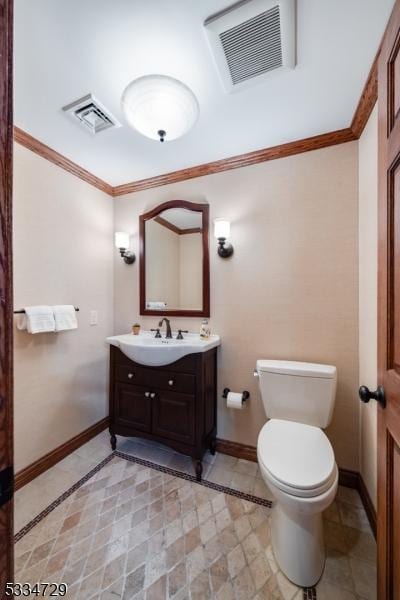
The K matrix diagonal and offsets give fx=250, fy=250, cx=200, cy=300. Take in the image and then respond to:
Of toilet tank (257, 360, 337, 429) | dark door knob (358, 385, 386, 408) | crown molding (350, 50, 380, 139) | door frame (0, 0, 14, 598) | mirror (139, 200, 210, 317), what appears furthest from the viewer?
mirror (139, 200, 210, 317)

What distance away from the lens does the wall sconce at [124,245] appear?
7.47 feet

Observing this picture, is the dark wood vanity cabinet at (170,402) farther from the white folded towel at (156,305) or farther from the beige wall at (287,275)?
the white folded towel at (156,305)

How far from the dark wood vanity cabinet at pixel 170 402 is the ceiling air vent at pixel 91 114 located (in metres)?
1.54

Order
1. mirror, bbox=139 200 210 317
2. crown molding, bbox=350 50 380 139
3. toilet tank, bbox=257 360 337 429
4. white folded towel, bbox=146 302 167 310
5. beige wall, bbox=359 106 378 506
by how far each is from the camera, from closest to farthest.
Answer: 1. crown molding, bbox=350 50 380 139
2. beige wall, bbox=359 106 378 506
3. toilet tank, bbox=257 360 337 429
4. mirror, bbox=139 200 210 317
5. white folded towel, bbox=146 302 167 310

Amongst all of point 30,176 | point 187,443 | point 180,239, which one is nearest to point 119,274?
point 180,239

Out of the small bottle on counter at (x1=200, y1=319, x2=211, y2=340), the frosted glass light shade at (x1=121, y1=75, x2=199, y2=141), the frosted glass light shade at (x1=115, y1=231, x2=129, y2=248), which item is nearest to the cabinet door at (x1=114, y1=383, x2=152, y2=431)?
the small bottle on counter at (x1=200, y1=319, x2=211, y2=340)

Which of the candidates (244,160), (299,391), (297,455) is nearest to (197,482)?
(297,455)

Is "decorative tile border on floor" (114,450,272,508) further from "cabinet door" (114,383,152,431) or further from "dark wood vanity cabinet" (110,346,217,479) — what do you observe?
"cabinet door" (114,383,152,431)

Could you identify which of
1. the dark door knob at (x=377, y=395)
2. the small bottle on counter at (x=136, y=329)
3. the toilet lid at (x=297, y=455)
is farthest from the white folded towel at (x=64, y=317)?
the dark door knob at (x=377, y=395)

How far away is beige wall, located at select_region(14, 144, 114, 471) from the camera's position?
5.55ft

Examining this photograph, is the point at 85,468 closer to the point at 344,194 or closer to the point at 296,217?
the point at 296,217

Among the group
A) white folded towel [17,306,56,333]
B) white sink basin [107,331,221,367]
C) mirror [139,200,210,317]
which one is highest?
mirror [139,200,210,317]

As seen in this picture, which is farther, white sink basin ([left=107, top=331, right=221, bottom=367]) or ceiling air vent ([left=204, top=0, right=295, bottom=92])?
white sink basin ([left=107, top=331, right=221, bottom=367])

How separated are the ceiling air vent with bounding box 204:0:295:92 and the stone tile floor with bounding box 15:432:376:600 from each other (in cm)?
235
